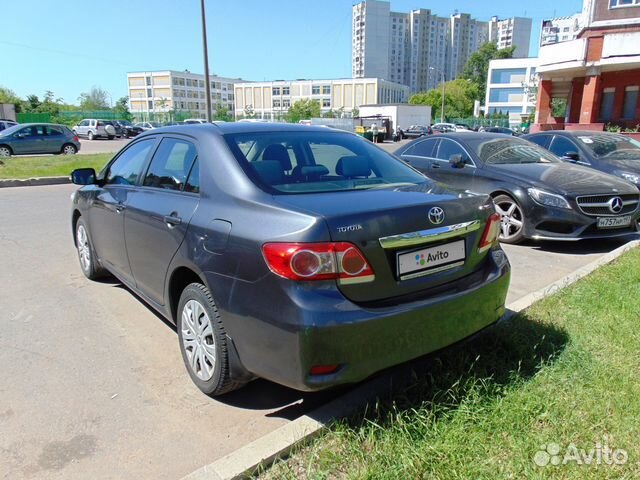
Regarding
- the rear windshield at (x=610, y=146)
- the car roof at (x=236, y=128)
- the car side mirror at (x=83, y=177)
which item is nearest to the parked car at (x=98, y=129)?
the rear windshield at (x=610, y=146)

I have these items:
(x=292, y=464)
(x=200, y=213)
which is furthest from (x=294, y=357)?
(x=200, y=213)

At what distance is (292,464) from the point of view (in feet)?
7.54

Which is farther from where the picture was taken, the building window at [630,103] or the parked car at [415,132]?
the parked car at [415,132]

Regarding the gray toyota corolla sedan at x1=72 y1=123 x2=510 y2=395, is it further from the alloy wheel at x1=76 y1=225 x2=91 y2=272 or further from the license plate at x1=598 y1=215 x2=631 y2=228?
the license plate at x1=598 y1=215 x2=631 y2=228

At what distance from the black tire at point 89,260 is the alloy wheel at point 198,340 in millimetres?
2409

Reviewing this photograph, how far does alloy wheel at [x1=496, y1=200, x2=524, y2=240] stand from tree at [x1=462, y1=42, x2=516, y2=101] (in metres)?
108

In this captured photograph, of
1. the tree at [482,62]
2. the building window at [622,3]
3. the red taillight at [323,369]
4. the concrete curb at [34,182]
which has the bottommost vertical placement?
the concrete curb at [34,182]

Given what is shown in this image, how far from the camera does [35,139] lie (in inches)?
863

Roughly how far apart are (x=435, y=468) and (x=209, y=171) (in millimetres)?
2051

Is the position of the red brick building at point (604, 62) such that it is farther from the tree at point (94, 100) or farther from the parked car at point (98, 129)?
the tree at point (94, 100)

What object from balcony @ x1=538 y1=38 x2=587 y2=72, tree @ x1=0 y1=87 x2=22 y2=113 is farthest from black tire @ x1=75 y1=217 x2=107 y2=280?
tree @ x1=0 y1=87 x2=22 y2=113

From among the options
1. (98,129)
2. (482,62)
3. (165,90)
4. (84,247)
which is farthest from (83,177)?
(165,90)

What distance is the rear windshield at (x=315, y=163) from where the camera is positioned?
2914 mm

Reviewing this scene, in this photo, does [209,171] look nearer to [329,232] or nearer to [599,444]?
[329,232]
